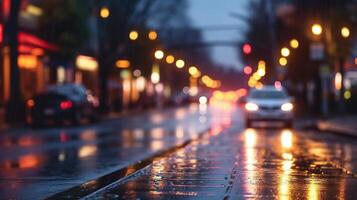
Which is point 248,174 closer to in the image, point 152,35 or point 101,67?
point 101,67

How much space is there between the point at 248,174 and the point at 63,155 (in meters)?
7.00

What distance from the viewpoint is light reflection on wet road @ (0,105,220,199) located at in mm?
15070

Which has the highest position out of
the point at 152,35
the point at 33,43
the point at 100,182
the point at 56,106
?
the point at 152,35

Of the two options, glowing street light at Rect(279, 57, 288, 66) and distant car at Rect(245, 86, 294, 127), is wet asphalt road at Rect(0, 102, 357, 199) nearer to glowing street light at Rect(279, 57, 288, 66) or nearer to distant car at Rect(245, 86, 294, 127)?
distant car at Rect(245, 86, 294, 127)

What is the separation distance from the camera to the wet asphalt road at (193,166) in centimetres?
1358

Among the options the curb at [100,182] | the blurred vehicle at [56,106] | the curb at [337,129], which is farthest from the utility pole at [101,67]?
the curb at [100,182]

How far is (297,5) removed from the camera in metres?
62.4

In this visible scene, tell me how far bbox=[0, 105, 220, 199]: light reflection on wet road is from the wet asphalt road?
0.06 feet

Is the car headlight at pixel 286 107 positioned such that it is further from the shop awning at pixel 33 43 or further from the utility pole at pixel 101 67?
the utility pole at pixel 101 67

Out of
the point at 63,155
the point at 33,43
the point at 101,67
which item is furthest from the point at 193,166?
the point at 101,67

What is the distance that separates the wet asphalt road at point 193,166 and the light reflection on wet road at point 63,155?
0.06ft

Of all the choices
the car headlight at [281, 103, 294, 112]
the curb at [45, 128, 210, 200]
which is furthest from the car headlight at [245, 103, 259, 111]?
the curb at [45, 128, 210, 200]

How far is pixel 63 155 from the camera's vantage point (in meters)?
21.8

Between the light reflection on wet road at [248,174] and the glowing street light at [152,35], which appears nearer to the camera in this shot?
the light reflection on wet road at [248,174]
